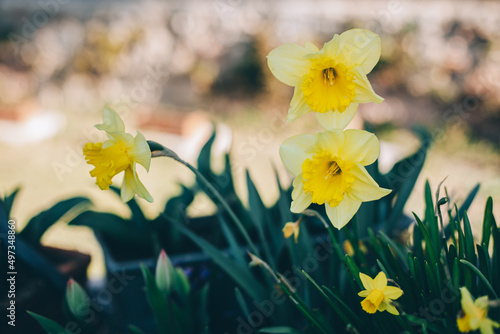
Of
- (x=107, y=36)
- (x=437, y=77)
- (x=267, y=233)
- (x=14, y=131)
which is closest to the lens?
(x=267, y=233)

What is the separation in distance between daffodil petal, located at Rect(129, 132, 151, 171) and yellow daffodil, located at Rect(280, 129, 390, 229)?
0.79 ft

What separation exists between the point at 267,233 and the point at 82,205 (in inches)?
23.9

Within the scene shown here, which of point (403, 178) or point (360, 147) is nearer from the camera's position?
point (360, 147)

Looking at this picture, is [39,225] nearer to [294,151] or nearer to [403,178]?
[294,151]

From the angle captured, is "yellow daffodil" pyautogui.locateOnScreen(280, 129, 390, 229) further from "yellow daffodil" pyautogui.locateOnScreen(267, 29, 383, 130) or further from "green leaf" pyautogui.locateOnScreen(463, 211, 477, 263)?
"green leaf" pyautogui.locateOnScreen(463, 211, 477, 263)

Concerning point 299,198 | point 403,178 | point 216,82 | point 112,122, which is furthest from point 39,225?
point 216,82

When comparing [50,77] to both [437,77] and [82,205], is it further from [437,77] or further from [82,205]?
[437,77]

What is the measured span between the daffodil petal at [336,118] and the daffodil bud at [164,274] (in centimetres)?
50

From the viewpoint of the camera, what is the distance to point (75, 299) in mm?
966

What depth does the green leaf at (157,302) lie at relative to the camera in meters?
0.93

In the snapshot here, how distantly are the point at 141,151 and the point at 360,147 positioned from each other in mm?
386

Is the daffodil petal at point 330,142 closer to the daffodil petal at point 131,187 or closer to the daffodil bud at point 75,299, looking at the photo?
the daffodil petal at point 131,187

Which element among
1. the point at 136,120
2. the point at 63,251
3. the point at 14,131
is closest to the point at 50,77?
the point at 14,131

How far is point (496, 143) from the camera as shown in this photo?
11.5ft
